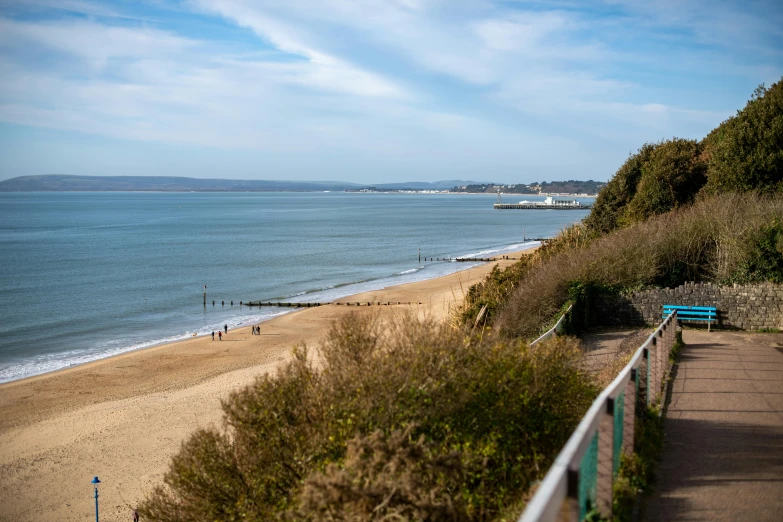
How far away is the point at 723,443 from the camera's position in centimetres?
738

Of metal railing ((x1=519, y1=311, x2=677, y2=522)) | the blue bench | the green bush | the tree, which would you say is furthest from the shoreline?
metal railing ((x1=519, y1=311, x2=677, y2=522))

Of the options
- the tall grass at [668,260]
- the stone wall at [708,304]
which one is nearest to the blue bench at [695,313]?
the stone wall at [708,304]

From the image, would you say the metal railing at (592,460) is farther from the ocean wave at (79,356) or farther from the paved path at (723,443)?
the ocean wave at (79,356)

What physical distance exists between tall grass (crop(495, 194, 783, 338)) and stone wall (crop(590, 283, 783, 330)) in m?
0.57

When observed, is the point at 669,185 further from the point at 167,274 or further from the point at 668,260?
the point at 167,274

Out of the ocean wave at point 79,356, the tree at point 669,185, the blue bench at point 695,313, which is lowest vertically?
the ocean wave at point 79,356

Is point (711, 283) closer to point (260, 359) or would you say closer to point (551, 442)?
point (551, 442)

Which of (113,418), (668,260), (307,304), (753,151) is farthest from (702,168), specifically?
(113,418)

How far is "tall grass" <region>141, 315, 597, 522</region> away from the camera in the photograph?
5.11m

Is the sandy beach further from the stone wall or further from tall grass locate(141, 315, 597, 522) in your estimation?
the stone wall

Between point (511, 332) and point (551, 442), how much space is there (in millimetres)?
10055

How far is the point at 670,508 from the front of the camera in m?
5.57

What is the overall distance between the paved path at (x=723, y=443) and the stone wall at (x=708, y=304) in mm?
5019

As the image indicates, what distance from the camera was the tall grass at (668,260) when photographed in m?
17.6
